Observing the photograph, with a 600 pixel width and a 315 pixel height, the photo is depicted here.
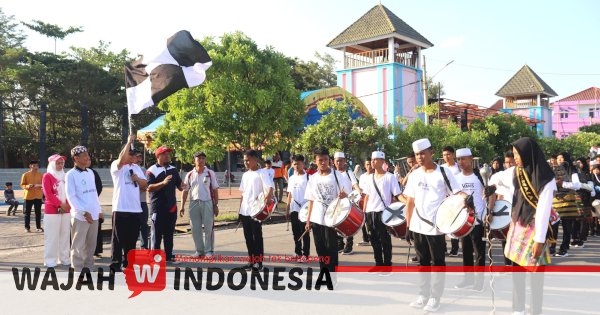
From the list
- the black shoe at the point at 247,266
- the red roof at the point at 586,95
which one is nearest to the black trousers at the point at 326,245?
the black shoe at the point at 247,266

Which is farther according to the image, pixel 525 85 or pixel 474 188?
pixel 525 85

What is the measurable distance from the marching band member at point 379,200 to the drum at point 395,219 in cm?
15

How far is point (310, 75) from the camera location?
48.2 metres

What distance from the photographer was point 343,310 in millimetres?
5438

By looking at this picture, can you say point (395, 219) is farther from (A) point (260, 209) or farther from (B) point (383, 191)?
(A) point (260, 209)

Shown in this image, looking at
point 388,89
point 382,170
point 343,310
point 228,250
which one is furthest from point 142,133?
point 343,310

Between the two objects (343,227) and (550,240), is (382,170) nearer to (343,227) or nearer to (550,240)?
(343,227)

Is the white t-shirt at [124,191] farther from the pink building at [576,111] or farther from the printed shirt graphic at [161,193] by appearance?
the pink building at [576,111]

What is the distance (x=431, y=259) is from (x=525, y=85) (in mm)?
54247

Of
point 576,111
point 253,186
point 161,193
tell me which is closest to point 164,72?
point 161,193

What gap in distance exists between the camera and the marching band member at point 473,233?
6.46 meters

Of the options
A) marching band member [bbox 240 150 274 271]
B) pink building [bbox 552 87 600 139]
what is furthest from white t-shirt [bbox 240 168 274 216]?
pink building [bbox 552 87 600 139]

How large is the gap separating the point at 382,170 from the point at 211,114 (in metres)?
8.96

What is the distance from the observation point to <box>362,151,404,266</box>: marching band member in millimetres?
7477
